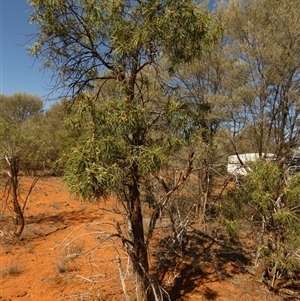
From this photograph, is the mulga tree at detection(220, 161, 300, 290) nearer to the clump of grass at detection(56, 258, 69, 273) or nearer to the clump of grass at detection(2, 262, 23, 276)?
the clump of grass at detection(56, 258, 69, 273)

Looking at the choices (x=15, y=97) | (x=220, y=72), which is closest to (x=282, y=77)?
(x=220, y=72)

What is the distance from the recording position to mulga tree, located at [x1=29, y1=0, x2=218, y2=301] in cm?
271

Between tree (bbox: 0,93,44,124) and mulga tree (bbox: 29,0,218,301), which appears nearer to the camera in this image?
mulga tree (bbox: 29,0,218,301)

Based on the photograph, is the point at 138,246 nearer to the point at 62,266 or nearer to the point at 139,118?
the point at 139,118

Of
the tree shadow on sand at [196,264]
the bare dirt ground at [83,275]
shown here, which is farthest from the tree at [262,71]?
the bare dirt ground at [83,275]

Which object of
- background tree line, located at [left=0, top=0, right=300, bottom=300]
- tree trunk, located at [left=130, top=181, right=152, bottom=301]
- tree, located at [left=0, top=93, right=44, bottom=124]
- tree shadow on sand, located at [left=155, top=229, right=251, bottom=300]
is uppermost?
tree, located at [left=0, top=93, right=44, bottom=124]

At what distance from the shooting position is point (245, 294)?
5.26 metres

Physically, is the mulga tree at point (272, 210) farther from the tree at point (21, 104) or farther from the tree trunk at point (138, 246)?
the tree at point (21, 104)

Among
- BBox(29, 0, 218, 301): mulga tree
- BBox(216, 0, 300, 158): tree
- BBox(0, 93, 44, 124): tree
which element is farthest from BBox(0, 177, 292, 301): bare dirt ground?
BBox(0, 93, 44, 124): tree

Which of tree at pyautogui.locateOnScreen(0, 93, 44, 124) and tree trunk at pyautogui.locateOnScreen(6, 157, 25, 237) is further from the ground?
tree at pyautogui.locateOnScreen(0, 93, 44, 124)

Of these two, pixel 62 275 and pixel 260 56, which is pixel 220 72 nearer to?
pixel 260 56

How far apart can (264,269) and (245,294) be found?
67 centimetres

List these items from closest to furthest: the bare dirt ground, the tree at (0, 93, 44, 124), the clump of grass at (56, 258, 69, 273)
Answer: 1. the bare dirt ground
2. the clump of grass at (56, 258, 69, 273)
3. the tree at (0, 93, 44, 124)

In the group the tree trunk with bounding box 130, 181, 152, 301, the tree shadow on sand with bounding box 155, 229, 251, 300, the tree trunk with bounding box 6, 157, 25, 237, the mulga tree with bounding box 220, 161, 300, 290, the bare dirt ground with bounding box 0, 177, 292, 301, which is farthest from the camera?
the tree trunk with bounding box 6, 157, 25, 237
